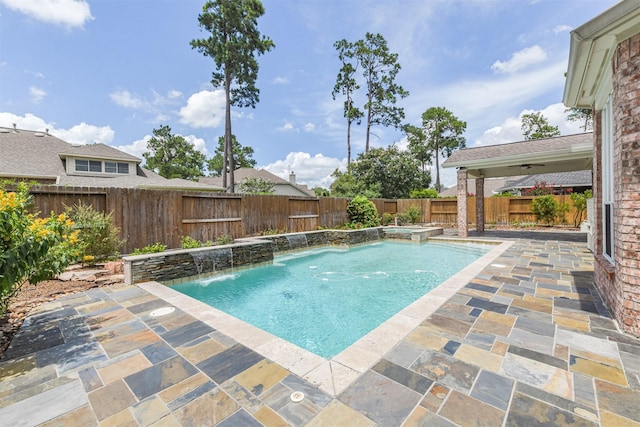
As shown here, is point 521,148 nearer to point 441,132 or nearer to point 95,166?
point 441,132

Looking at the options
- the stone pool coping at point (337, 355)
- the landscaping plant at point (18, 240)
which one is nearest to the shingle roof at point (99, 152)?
the stone pool coping at point (337, 355)

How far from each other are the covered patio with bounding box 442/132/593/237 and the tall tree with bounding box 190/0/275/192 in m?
12.7

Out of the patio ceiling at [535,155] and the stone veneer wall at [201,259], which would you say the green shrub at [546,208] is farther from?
the stone veneer wall at [201,259]

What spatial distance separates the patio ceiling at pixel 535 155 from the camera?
9.07m

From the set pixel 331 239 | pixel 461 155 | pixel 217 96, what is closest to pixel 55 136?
pixel 217 96

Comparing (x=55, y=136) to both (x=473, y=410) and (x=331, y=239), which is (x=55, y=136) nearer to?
(x=331, y=239)

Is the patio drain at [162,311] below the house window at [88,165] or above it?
below

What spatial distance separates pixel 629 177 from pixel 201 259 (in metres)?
7.23

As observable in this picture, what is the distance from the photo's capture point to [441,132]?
3023 centimetres

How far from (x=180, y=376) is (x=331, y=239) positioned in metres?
9.57

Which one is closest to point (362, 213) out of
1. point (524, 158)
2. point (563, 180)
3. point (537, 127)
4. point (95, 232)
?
point (524, 158)

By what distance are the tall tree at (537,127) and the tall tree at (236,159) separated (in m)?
30.8

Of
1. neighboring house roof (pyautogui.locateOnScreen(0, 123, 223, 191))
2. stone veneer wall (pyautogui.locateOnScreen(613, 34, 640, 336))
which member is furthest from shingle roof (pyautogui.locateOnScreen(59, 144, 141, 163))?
stone veneer wall (pyautogui.locateOnScreen(613, 34, 640, 336))

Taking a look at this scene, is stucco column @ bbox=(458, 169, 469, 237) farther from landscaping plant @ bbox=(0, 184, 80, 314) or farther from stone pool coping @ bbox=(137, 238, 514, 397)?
landscaping plant @ bbox=(0, 184, 80, 314)
